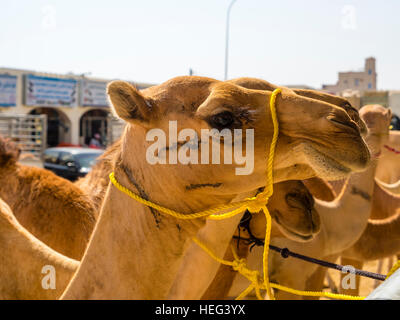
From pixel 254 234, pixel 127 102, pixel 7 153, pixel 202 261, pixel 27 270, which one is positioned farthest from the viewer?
pixel 7 153

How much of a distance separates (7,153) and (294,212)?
3209 millimetres

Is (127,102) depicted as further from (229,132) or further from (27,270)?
(27,270)

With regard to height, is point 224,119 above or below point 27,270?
above

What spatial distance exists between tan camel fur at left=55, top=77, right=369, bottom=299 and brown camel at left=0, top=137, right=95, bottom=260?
1889mm

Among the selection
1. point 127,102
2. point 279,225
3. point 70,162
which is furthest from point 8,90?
point 127,102

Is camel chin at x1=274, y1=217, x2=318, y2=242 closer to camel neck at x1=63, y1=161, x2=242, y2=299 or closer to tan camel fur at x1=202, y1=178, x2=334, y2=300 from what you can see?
tan camel fur at x1=202, y1=178, x2=334, y2=300

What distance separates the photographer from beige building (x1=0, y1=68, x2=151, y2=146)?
72.3 ft

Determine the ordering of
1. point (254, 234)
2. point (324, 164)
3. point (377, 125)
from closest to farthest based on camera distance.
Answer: point (324, 164) → point (254, 234) → point (377, 125)

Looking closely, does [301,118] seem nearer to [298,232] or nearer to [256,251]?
[298,232]

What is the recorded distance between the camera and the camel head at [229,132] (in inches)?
65.9

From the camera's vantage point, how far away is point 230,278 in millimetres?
3049

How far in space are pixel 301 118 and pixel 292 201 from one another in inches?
46.0

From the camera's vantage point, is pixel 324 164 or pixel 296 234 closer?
pixel 324 164

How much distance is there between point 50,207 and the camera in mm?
→ 3941
